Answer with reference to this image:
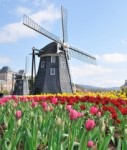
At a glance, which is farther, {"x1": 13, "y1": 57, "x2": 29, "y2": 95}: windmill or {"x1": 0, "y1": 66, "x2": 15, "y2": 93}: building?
{"x1": 0, "y1": 66, "x2": 15, "y2": 93}: building

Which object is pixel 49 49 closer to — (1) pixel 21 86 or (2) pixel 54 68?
(2) pixel 54 68

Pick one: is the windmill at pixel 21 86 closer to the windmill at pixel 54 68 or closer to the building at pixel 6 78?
the windmill at pixel 54 68

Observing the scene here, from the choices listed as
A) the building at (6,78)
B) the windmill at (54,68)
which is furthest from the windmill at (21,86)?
the building at (6,78)

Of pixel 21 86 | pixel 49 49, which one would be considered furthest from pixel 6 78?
pixel 49 49

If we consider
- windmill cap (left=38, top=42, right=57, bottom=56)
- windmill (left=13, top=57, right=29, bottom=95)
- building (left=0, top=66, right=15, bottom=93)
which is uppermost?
building (left=0, top=66, right=15, bottom=93)

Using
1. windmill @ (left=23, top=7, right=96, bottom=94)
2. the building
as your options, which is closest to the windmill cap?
windmill @ (left=23, top=7, right=96, bottom=94)

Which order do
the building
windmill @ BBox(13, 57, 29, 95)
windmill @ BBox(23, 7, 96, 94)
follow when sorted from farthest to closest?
the building < windmill @ BBox(13, 57, 29, 95) < windmill @ BBox(23, 7, 96, 94)

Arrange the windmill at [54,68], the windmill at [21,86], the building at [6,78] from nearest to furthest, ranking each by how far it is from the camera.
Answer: the windmill at [54,68]
the windmill at [21,86]
the building at [6,78]

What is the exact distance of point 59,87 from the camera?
117 feet

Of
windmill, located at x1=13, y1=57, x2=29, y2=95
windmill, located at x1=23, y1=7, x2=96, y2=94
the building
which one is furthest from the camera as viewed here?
the building

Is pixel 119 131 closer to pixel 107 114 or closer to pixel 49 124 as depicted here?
pixel 107 114

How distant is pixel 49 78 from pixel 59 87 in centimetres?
165

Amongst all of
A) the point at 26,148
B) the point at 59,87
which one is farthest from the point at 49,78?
the point at 26,148

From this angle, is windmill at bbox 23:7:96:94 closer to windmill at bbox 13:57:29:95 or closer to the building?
windmill at bbox 13:57:29:95
